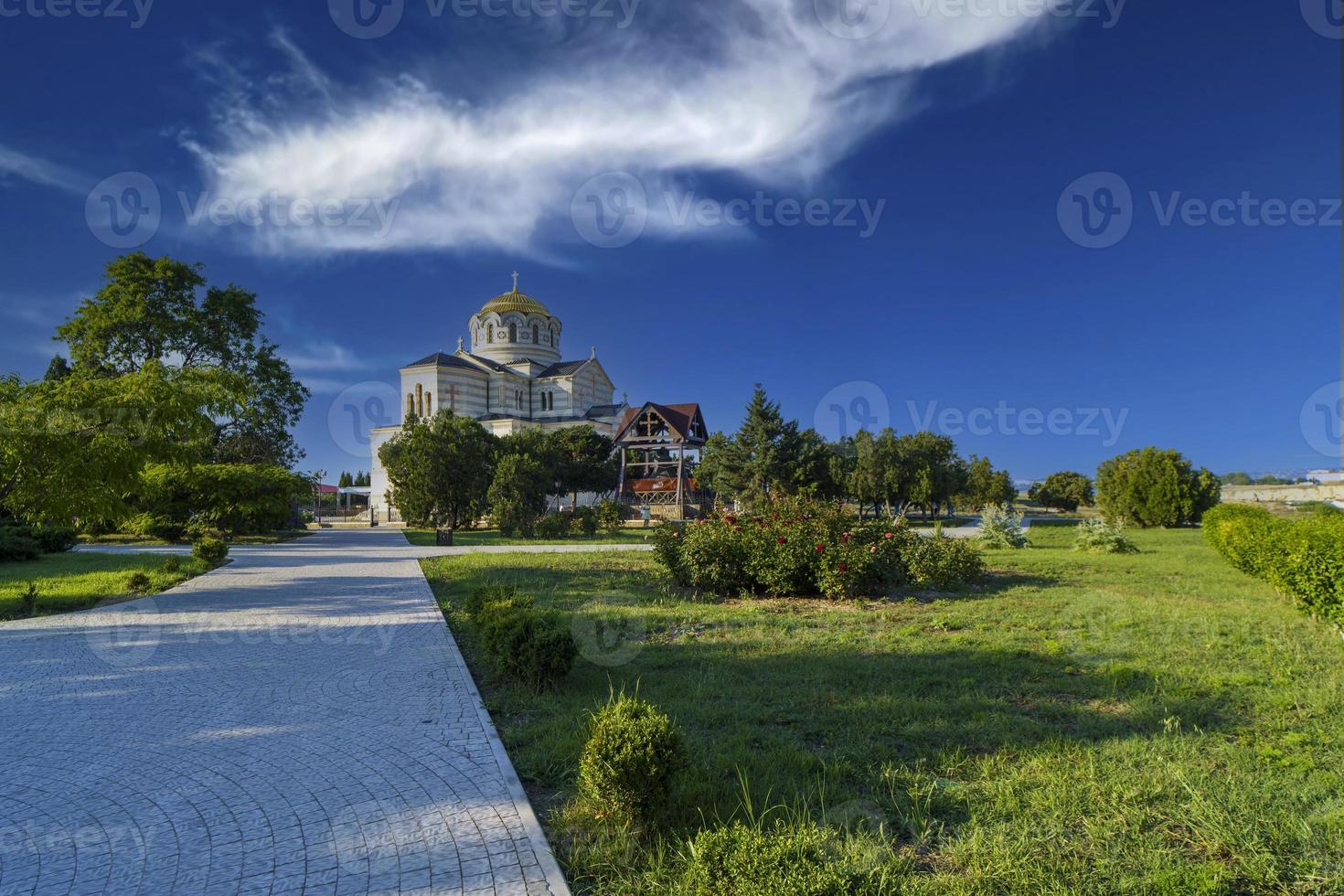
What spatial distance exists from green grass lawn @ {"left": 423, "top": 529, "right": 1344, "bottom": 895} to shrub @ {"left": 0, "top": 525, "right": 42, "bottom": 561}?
12.7m

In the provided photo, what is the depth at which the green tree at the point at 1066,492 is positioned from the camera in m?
57.8

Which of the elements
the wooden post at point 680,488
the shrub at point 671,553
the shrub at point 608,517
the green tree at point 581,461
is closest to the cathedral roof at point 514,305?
the green tree at point 581,461

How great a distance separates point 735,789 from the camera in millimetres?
3570

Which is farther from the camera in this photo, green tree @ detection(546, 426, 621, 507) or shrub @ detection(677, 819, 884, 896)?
green tree @ detection(546, 426, 621, 507)

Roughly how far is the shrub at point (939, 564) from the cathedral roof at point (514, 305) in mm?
50363

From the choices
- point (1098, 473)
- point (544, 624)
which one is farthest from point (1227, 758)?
point (1098, 473)

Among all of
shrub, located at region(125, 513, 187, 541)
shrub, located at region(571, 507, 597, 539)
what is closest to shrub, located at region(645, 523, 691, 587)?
shrub, located at region(571, 507, 597, 539)

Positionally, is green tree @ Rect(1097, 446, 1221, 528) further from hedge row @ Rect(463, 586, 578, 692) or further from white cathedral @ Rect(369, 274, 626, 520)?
white cathedral @ Rect(369, 274, 626, 520)

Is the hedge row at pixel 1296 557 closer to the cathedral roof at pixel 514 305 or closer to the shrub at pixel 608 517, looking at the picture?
the shrub at pixel 608 517

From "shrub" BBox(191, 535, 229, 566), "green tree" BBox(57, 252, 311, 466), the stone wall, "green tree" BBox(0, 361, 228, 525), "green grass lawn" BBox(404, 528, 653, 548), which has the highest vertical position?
"green tree" BBox(57, 252, 311, 466)

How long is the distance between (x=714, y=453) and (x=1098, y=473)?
1934 centimetres

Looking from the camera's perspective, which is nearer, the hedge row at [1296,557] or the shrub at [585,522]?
the hedge row at [1296,557]

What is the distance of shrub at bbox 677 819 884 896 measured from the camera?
2.46m

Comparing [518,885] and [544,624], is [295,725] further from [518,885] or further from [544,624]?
[518,885]
